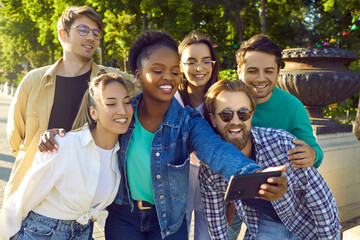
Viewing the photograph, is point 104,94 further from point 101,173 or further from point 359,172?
point 359,172

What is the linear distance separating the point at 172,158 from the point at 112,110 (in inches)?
20.2

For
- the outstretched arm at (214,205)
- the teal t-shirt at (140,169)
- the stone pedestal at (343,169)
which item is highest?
the teal t-shirt at (140,169)

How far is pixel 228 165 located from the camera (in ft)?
6.36

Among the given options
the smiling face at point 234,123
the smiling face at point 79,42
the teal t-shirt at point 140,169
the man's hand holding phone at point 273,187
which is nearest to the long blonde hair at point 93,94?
the teal t-shirt at point 140,169

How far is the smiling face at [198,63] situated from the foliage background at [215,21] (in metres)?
10.2

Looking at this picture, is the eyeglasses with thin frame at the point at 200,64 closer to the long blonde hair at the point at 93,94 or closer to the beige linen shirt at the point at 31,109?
the beige linen shirt at the point at 31,109

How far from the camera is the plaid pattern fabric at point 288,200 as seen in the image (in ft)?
7.29

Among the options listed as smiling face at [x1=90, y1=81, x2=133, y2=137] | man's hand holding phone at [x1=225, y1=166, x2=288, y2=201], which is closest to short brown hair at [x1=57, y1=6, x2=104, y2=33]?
smiling face at [x1=90, y1=81, x2=133, y2=137]

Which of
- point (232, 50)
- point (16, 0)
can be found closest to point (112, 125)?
point (232, 50)

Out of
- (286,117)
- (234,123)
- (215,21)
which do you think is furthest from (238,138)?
(215,21)

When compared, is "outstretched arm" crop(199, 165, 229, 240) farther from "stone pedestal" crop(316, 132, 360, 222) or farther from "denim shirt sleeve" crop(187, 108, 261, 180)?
"stone pedestal" crop(316, 132, 360, 222)

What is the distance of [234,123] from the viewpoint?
7.57 ft

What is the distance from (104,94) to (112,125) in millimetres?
219

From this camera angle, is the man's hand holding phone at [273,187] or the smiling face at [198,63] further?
the smiling face at [198,63]
